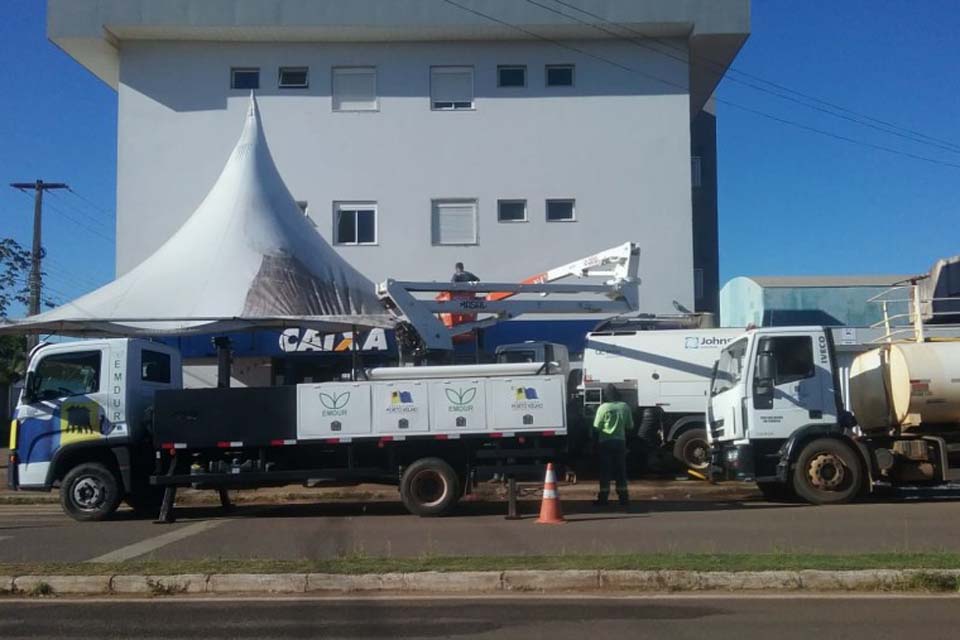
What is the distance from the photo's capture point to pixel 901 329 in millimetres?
18234

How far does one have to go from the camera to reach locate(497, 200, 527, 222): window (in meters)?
25.9

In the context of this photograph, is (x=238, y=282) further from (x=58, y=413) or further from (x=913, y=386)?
(x=913, y=386)

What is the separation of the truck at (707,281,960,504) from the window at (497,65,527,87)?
12.0m

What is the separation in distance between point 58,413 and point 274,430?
3.26 m

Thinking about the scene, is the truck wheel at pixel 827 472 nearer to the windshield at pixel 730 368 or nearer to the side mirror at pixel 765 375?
the side mirror at pixel 765 375

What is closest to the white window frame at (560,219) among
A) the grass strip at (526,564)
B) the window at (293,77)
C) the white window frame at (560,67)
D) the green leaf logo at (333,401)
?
the white window frame at (560,67)

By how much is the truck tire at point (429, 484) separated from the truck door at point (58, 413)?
4606 millimetres

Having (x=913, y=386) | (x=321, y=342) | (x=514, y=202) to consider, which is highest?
(x=514, y=202)

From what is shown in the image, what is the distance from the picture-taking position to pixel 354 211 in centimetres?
2594

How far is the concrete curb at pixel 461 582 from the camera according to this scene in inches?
351

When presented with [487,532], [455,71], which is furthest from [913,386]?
[455,71]

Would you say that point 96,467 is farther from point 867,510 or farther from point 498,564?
point 867,510

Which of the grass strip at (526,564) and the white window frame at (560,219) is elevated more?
the white window frame at (560,219)

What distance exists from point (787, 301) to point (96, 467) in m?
20.3
